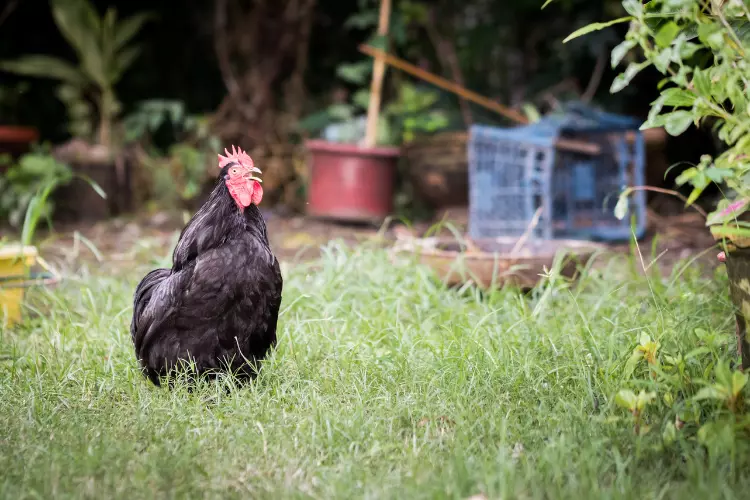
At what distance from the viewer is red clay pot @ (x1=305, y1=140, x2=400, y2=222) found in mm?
5836

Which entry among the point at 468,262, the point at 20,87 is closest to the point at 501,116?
the point at 468,262

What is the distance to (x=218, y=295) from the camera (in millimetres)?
2303

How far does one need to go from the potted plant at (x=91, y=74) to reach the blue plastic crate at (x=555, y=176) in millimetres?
3353

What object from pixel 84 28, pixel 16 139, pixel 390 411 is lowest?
pixel 390 411

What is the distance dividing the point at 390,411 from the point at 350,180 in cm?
385

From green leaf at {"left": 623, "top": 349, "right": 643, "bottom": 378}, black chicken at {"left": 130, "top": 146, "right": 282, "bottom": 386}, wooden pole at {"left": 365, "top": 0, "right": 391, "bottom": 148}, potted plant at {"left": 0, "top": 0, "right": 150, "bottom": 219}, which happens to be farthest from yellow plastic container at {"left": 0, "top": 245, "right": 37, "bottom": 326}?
potted plant at {"left": 0, "top": 0, "right": 150, "bottom": 219}

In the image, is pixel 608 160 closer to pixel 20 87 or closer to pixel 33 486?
pixel 33 486

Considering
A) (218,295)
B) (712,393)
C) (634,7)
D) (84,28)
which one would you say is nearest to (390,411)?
(218,295)

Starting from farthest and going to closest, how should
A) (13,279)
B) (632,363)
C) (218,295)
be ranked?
(13,279) < (218,295) < (632,363)

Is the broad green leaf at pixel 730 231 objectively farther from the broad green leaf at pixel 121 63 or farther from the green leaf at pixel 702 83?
the broad green leaf at pixel 121 63

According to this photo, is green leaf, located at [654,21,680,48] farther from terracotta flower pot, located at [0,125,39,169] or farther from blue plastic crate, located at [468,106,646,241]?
terracotta flower pot, located at [0,125,39,169]

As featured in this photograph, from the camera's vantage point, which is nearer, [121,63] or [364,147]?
[364,147]

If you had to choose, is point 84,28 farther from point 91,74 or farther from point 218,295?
point 218,295

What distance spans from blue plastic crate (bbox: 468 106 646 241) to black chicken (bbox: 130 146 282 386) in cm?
277
